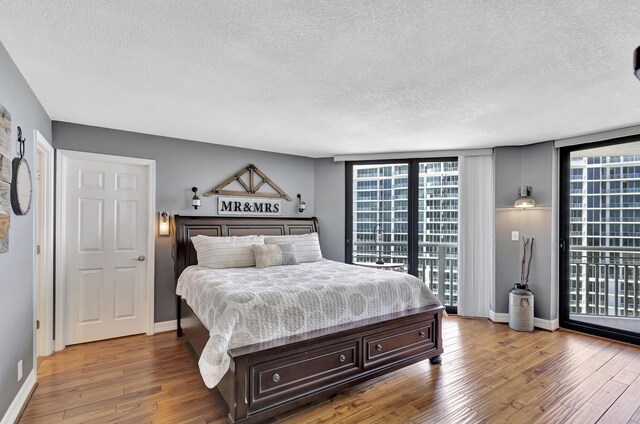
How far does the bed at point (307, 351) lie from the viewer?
2.14 m

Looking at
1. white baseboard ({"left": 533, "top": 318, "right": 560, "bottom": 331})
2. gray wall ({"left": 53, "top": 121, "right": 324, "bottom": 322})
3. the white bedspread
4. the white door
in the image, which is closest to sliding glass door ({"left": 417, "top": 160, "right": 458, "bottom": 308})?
white baseboard ({"left": 533, "top": 318, "right": 560, "bottom": 331})

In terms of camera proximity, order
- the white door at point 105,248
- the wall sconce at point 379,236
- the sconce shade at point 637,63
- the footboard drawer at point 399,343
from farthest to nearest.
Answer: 1. the wall sconce at point 379,236
2. the white door at point 105,248
3. the footboard drawer at point 399,343
4. the sconce shade at point 637,63

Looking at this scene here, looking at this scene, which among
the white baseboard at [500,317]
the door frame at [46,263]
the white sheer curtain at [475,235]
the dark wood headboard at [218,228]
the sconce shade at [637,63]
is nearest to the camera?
the sconce shade at [637,63]

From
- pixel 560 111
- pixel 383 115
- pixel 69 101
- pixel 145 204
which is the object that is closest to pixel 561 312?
pixel 560 111

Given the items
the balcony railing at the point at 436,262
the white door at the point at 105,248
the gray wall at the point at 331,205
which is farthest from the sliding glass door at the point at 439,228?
the white door at the point at 105,248

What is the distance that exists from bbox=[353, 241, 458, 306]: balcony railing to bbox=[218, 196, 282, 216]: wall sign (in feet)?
5.71

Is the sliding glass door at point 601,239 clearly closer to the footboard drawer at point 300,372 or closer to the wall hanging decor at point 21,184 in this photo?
the footboard drawer at point 300,372

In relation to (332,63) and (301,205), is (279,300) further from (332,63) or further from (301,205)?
(301,205)

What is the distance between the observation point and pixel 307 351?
7.80ft

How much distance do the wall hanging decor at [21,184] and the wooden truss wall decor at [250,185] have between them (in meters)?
2.01

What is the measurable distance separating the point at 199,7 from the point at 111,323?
3.64 meters

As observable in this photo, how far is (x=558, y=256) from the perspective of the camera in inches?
165

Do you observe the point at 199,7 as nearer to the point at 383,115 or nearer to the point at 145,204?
the point at 383,115

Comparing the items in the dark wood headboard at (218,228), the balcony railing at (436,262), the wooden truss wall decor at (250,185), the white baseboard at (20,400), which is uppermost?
the wooden truss wall decor at (250,185)
